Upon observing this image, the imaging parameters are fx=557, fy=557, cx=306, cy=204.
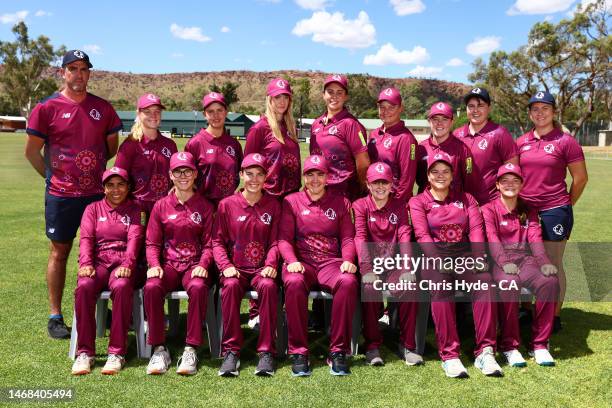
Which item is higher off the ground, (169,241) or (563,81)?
(563,81)

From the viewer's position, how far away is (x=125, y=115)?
8038 centimetres

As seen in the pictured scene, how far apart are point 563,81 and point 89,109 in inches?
2208

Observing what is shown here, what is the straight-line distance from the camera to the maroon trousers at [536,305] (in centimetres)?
456

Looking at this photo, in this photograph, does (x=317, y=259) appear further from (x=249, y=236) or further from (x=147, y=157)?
(x=147, y=157)

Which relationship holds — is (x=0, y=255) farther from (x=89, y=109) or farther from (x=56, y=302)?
(x=89, y=109)

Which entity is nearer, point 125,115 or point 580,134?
point 580,134

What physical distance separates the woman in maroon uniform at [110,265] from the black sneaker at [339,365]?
166cm

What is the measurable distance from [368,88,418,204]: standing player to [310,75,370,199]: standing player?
0.18m

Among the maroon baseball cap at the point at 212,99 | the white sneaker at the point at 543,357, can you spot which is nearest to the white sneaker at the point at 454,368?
the white sneaker at the point at 543,357

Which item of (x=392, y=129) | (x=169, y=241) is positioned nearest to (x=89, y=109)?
(x=169, y=241)

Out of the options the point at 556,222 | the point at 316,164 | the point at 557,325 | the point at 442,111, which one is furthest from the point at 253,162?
the point at 557,325

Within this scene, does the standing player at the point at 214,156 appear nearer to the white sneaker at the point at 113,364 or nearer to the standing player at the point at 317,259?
the standing player at the point at 317,259

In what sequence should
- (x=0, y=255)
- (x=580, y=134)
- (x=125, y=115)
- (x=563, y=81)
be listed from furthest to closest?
(x=125, y=115) → (x=580, y=134) → (x=563, y=81) → (x=0, y=255)

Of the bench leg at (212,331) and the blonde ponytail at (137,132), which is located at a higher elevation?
the blonde ponytail at (137,132)
